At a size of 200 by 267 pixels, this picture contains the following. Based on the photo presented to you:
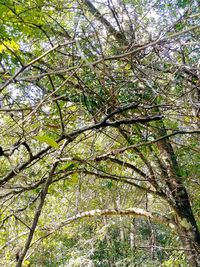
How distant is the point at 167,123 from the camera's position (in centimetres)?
283

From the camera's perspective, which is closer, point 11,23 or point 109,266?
point 11,23

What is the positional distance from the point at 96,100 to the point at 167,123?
1174mm

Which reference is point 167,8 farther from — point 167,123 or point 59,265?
point 59,265

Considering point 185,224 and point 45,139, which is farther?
point 185,224

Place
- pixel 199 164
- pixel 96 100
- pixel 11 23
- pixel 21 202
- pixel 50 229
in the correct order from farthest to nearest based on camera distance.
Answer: pixel 50 229 → pixel 199 164 → pixel 21 202 → pixel 96 100 → pixel 11 23

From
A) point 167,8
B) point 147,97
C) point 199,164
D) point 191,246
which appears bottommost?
point 191,246

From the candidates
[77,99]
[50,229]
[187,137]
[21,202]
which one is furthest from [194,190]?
[77,99]

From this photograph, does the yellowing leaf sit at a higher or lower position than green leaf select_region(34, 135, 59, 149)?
higher

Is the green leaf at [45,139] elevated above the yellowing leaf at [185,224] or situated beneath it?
situated beneath

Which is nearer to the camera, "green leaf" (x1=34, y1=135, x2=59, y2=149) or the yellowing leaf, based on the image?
"green leaf" (x1=34, y1=135, x2=59, y2=149)

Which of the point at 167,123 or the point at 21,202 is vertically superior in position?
the point at 167,123

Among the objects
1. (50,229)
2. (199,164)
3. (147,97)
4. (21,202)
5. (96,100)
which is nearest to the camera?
(96,100)

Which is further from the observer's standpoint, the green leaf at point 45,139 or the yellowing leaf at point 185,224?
the yellowing leaf at point 185,224

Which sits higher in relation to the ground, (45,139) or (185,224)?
(185,224)
